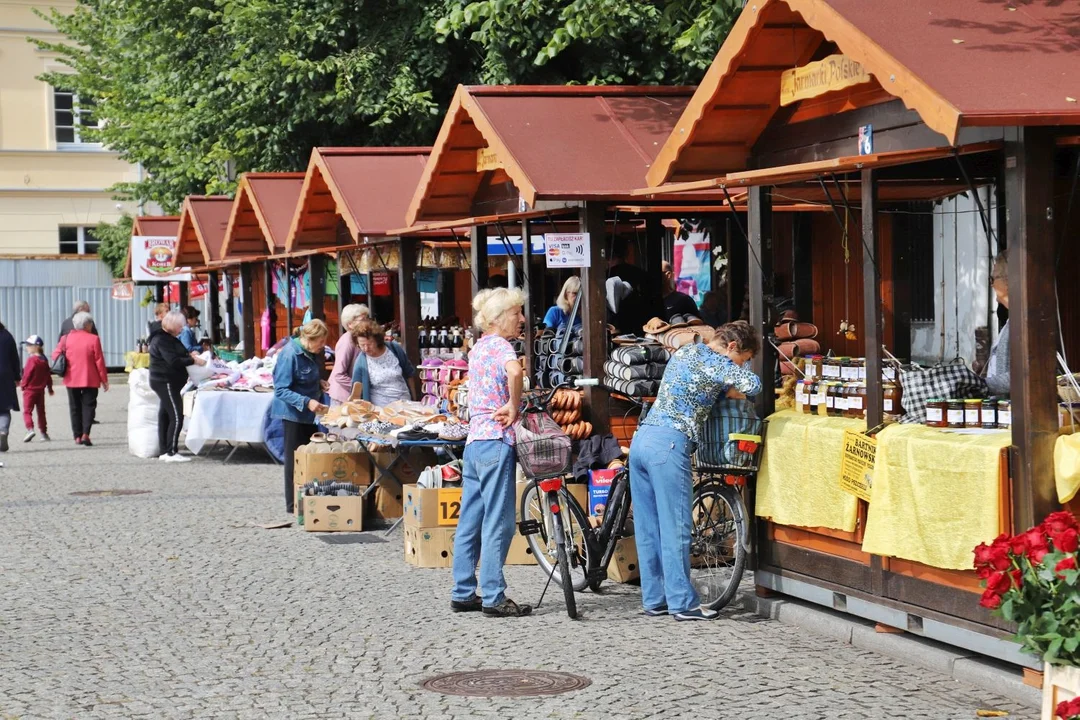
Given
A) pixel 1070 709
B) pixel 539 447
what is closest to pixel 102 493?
pixel 539 447

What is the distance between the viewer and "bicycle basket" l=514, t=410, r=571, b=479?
907 centimetres

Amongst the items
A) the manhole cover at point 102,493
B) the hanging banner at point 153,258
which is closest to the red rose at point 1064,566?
the manhole cover at point 102,493

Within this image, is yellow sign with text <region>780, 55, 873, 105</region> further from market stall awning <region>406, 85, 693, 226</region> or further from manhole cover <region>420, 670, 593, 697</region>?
manhole cover <region>420, 670, 593, 697</region>

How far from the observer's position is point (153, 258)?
29266mm

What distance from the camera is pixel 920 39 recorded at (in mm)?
7391

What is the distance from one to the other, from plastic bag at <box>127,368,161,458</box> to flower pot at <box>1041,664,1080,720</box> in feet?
49.2

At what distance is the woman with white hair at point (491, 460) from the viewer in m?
9.05

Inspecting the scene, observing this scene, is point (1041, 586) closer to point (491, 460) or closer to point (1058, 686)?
point (1058, 686)

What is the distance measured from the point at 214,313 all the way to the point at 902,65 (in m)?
24.2

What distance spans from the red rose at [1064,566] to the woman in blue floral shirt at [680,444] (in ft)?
10.6

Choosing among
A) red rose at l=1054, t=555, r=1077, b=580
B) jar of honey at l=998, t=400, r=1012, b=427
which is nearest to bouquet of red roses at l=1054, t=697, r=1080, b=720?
red rose at l=1054, t=555, r=1077, b=580

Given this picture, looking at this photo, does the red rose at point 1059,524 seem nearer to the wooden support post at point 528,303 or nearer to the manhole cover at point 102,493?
the wooden support post at point 528,303

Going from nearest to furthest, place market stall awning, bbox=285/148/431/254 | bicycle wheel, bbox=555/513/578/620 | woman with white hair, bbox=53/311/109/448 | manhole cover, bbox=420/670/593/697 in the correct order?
manhole cover, bbox=420/670/593/697, bicycle wheel, bbox=555/513/578/620, market stall awning, bbox=285/148/431/254, woman with white hair, bbox=53/311/109/448

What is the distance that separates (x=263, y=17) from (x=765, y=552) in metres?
14.4
